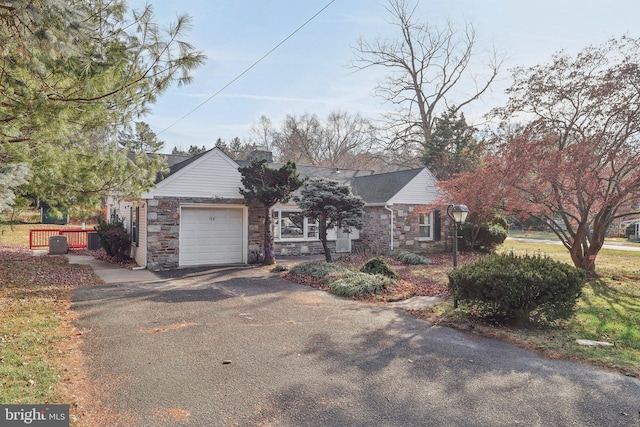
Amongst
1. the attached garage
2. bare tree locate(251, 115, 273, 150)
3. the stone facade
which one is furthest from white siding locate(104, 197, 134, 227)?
bare tree locate(251, 115, 273, 150)

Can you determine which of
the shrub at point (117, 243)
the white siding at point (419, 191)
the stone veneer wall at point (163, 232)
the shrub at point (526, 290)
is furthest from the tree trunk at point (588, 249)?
the shrub at point (117, 243)

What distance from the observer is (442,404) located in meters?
3.64

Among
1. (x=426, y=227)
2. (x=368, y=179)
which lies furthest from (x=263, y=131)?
(x=426, y=227)

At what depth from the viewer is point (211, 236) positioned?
43.1 ft

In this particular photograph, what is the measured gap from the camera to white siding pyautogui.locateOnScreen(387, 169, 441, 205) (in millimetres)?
16312

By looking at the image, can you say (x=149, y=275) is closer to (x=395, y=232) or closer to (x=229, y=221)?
(x=229, y=221)

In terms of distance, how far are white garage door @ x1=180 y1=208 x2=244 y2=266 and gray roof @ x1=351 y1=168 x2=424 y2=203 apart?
6337mm

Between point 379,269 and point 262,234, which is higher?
point 262,234

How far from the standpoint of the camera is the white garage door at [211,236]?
41.6ft

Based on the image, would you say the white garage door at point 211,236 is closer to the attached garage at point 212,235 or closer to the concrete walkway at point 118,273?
the attached garage at point 212,235

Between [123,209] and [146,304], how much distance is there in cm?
1019

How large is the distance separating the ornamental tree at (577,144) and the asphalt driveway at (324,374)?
606 cm

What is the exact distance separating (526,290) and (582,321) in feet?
5.46

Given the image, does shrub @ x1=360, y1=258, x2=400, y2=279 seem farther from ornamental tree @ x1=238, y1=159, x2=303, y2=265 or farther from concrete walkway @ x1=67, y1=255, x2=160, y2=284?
concrete walkway @ x1=67, y1=255, x2=160, y2=284
